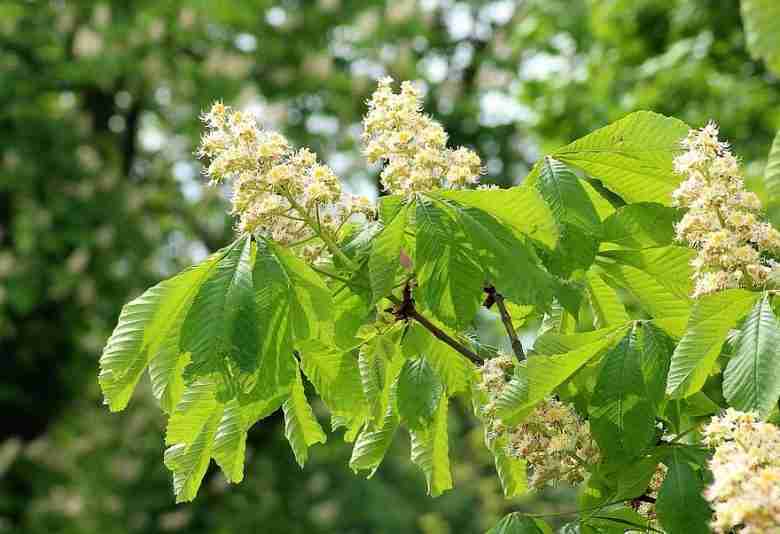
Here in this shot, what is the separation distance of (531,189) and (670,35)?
8.34 metres

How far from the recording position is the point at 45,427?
11.5 m

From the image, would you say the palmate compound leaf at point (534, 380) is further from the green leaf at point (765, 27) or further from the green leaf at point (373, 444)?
the green leaf at point (765, 27)

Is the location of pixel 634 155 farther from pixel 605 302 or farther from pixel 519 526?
pixel 519 526

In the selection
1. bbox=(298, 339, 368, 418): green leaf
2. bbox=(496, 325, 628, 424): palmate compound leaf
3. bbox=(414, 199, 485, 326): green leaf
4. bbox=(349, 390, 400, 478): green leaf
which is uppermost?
bbox=(414, 199, 485, 326): green leaf

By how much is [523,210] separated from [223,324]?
44 centimetres

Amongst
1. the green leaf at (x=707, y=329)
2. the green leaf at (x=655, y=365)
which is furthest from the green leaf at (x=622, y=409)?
the green leaf at (x=707, y=329)

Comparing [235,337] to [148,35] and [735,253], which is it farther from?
[148,35]

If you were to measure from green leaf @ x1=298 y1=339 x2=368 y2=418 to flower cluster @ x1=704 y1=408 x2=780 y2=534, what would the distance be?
25.3 inches

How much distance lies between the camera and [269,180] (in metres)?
1.70

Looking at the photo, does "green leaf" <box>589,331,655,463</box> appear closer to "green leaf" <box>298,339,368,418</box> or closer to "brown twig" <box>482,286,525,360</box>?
"brown twig" <box>482,286,525,360</box>

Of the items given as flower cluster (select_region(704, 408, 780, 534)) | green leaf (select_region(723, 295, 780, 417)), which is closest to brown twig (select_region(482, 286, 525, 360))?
green leaf (select_region(723, 295, 780, 417))

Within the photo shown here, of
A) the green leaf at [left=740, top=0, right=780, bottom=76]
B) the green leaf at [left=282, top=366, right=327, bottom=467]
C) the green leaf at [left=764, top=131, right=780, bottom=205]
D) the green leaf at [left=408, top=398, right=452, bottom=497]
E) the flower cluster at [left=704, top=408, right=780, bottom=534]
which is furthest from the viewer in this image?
the green leaf at [left=740, top=0, right=780, bottom=76]

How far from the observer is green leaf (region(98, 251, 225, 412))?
1.72 meters

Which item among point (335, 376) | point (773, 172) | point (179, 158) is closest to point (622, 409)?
point (335, 376)
